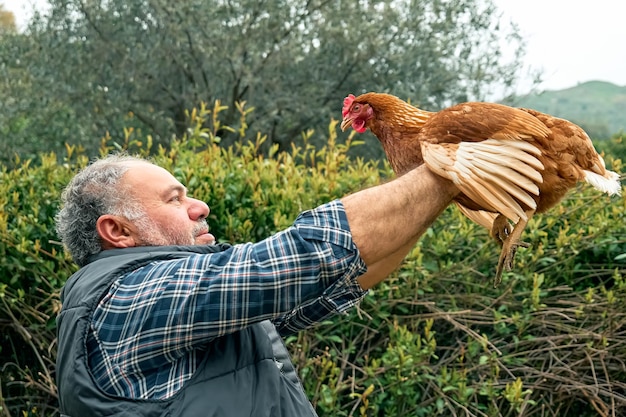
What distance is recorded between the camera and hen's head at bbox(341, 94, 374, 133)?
227 centimetres

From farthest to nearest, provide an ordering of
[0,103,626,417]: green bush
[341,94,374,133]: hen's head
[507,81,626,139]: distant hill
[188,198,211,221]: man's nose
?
[507,81,626,139]: distant hill
[0,103,626,417]: green bush
[341,94,374,133]: hen's head
[188,198,211,221]: man's nose

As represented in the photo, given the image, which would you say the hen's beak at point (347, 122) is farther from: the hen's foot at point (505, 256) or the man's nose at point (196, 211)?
the hen's foot at point (505, 256)

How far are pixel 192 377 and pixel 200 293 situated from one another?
0.74ft

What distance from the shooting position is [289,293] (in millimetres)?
1509

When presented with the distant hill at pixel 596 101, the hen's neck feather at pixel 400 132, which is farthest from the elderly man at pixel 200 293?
the distant hill at pixel 596 101

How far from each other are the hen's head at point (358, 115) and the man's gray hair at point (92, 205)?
691 millimetres

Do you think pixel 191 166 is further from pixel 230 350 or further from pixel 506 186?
pixel 506 186

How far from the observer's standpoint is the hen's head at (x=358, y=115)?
2.27 meters

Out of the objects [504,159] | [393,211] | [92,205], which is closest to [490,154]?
[504,159]

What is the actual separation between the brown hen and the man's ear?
2.34 feet

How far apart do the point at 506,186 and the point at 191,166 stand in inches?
92.5

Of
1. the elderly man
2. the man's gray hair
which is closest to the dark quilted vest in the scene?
the elderly man

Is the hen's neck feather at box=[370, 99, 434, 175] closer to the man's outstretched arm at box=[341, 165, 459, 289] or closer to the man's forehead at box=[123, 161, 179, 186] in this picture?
the man's outstretched arm at box=[341, 165, 459, 289]

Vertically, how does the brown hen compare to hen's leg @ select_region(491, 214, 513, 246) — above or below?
above
